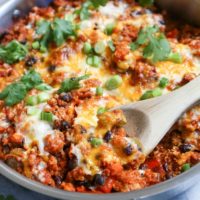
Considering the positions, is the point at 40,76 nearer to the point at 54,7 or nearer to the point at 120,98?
the point at 120,98

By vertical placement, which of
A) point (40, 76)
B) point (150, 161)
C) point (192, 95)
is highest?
point (40, 76)

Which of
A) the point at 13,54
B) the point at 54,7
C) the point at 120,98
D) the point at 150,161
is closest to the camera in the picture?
the point at 150,161

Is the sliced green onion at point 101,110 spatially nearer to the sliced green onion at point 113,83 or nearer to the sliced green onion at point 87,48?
the sliced green onion at point 113,83

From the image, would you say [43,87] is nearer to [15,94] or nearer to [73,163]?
[15,94]

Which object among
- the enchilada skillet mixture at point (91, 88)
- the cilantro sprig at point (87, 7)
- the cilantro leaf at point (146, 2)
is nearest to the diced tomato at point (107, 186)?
the enchilada skillet mixture at point (91, 88)

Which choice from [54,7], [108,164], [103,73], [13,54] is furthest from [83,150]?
[54,7]

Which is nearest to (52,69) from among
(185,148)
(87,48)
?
(87,48)

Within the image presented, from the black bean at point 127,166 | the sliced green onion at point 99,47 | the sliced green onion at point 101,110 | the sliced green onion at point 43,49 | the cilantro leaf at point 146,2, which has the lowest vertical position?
the black bean at point 127,166

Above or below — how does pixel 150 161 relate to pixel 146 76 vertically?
below
